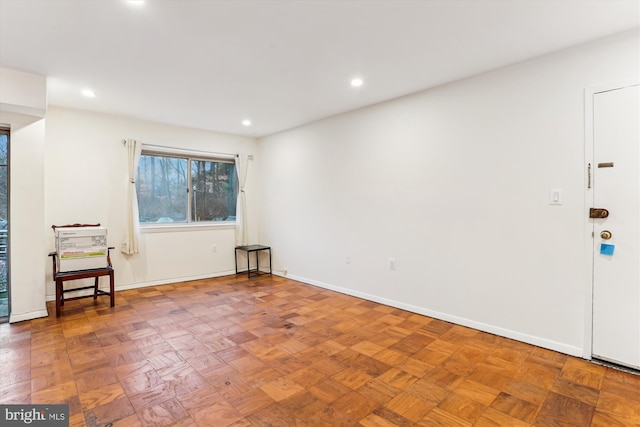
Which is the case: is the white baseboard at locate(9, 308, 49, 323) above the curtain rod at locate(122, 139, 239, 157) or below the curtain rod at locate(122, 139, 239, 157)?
below

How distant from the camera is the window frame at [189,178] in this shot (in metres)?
4.61

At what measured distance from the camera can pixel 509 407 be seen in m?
1.80

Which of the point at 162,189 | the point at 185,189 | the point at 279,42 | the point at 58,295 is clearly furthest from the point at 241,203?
the point at 279,42

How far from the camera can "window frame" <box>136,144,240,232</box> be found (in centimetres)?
461

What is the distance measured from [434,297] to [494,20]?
7.95 feet

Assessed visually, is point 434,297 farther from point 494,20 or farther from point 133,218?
point 133,218

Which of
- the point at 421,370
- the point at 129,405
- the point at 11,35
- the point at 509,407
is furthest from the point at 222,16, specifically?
the point at 509,407

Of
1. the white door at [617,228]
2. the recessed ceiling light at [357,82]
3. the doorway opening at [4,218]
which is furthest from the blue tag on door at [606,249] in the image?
the doorway opening at [4,218]

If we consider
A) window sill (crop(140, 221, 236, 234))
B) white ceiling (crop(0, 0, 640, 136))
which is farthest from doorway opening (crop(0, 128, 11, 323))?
window sill (crop(140, 221, 236, 234))

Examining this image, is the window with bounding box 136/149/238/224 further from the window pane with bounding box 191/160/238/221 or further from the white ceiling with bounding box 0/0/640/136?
the white ceiling with bounding box 0/0/640/136

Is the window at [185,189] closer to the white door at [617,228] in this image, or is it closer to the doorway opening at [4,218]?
the doorway opening at [4,218]

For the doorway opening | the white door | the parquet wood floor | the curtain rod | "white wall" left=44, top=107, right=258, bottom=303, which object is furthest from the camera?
the curtain rod

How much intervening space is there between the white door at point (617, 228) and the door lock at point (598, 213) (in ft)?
0.08

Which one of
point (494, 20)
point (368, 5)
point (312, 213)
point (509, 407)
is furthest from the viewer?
point (312, 213)
